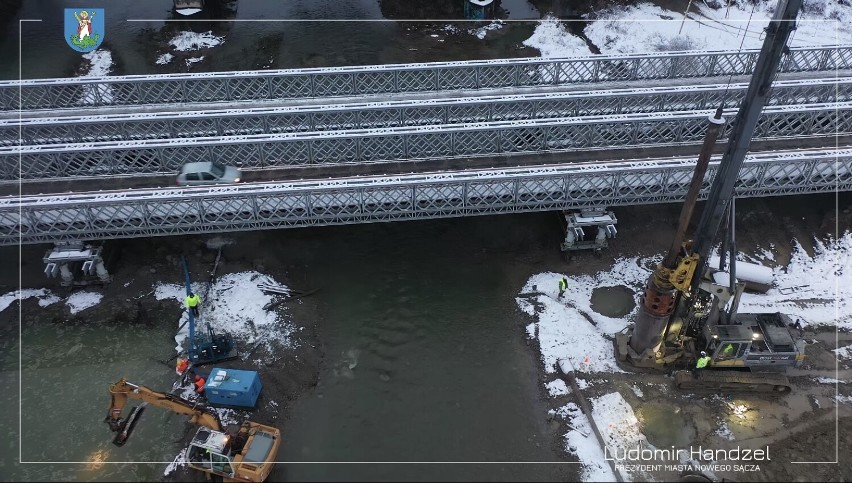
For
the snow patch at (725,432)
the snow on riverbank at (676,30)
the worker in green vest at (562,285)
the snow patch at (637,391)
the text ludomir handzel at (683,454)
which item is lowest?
the text ludomir handzel at (683,454)

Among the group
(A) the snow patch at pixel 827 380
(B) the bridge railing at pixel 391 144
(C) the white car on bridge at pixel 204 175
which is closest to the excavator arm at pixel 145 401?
(C) the white car on bridge at pixel 204 175

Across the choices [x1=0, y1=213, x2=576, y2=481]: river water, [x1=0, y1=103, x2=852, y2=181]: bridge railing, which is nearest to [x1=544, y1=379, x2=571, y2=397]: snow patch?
[x1=0, y1=213, x2=576, y2=481]: river water

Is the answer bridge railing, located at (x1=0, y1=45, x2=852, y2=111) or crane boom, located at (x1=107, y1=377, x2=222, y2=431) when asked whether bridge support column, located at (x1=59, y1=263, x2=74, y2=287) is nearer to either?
crane boom, located at (x1=107, y1=377, x2=222, y2=431)

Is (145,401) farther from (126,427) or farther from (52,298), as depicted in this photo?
(52,298)

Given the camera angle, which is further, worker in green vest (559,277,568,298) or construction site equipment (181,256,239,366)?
worker in green vest (559,277,568,298)

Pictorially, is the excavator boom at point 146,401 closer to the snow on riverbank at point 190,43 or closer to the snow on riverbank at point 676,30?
the snow on riverbank at point 190,43

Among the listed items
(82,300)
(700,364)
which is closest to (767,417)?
(700,364)

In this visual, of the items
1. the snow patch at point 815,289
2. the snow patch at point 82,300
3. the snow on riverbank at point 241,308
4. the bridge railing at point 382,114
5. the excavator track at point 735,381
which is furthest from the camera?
the bridge railing at point 382,114
